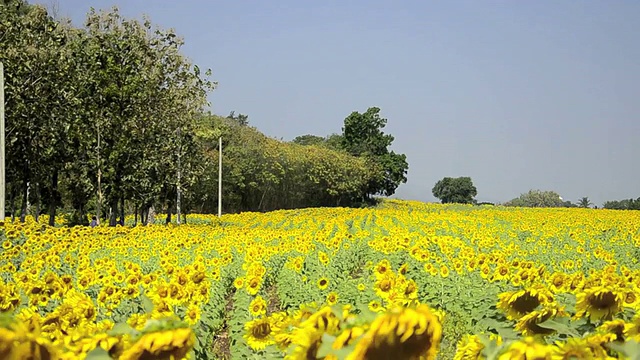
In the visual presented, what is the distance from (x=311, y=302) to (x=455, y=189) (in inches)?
4447

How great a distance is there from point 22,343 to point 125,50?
2739 centimetres

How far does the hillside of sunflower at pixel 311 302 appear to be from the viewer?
4.42ft

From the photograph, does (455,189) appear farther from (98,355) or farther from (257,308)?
(98,355)

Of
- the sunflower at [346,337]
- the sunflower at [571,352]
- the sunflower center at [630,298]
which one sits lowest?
the sunflower center at [630,298]

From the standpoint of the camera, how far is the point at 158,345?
1368mm

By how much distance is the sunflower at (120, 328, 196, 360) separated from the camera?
1373mm

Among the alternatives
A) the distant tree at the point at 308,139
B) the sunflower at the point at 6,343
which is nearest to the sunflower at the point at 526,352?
the sunflower at the point at 6,343

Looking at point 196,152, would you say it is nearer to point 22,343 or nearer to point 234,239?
point 234,239

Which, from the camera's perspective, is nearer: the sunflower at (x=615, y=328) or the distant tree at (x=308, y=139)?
the sunflower at (x=615, y=328)

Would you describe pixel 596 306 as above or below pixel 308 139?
below

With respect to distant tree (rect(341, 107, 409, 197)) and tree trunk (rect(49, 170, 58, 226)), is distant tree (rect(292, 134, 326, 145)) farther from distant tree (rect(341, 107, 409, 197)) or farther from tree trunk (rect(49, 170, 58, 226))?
tree trunk (rect(49, 170, 58, 226))

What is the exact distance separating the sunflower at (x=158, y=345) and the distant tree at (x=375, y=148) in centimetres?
7291

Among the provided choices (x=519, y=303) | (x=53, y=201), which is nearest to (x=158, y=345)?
(x=519, y=303)

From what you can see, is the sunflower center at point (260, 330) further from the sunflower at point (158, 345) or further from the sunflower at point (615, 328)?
the sunflower at point (158, 345)
